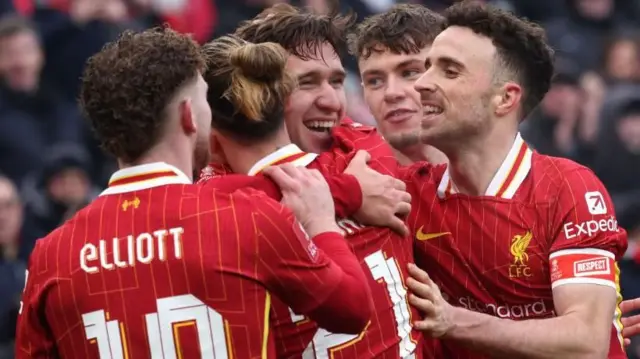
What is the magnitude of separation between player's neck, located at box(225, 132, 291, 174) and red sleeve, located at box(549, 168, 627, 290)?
1.02 metres

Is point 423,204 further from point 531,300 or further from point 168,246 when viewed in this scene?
point 168,246

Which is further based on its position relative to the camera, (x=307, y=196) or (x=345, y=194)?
(x=345, y=194)

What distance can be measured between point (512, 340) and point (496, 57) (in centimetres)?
109

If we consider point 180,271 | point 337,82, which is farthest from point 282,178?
point 337,82

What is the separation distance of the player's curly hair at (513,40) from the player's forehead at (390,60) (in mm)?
415

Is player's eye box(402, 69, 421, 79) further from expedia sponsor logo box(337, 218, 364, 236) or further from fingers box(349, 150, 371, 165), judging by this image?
expedia sponsor logo box(337, 218, 364, 236)

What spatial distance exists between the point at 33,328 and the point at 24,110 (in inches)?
207

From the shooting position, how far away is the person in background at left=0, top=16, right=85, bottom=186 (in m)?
9.44

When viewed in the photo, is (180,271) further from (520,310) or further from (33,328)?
(520,310)

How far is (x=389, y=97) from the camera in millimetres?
6059

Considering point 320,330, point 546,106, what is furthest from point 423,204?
point 546,106

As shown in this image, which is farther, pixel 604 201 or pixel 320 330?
pixel 604 201

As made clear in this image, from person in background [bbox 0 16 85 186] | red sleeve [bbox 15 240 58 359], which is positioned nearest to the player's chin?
red sleeve [bbox 15 240 58 359]

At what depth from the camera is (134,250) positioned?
4.34 m
